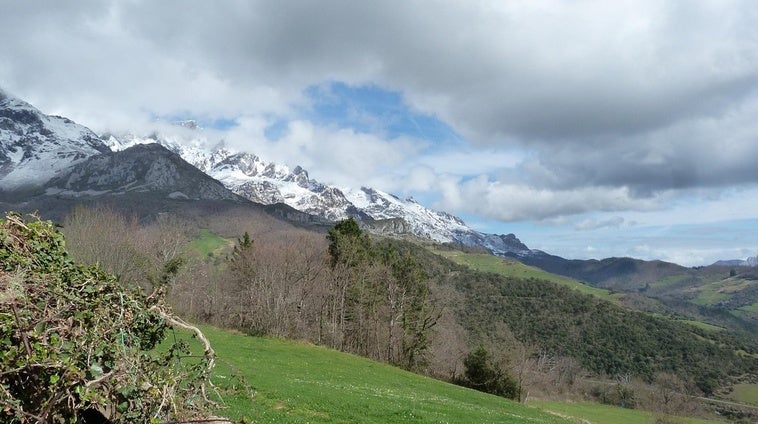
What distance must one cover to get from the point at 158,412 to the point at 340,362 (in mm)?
40708

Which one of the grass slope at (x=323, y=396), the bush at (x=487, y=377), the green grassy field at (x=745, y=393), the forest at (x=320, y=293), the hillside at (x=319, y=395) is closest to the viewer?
the hillside at (x=319, y=395)

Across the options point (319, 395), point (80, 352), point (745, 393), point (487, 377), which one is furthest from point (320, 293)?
point (745, 393)

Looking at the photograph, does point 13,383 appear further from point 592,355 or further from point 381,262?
point 592,355

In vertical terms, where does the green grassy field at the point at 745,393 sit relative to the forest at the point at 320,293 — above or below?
below

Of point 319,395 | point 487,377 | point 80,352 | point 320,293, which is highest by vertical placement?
point 80,352

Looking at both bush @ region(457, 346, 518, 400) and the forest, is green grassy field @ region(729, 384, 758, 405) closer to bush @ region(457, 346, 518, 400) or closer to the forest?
the forest

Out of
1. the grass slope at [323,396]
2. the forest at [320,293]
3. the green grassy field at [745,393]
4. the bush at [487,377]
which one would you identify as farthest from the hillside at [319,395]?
the green grassy field at [745,393]

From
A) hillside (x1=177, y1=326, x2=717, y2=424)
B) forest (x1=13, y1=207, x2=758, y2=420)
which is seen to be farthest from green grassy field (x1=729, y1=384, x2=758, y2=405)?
hillside (x1=177, y1=326, x2=717, y2=424)

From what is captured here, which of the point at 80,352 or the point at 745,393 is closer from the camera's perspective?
the point at 80,352

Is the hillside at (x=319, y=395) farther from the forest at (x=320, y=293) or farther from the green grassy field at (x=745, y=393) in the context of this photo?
the green grassy field at (x=745, y=393)

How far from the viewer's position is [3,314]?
5887 mm

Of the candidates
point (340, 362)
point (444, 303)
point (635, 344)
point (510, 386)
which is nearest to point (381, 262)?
point (444, 303)

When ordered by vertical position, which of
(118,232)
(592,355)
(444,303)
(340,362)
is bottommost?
(592,355)

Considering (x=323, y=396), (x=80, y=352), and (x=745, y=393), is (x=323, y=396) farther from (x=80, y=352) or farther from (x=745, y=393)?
(x=745, y=393)
